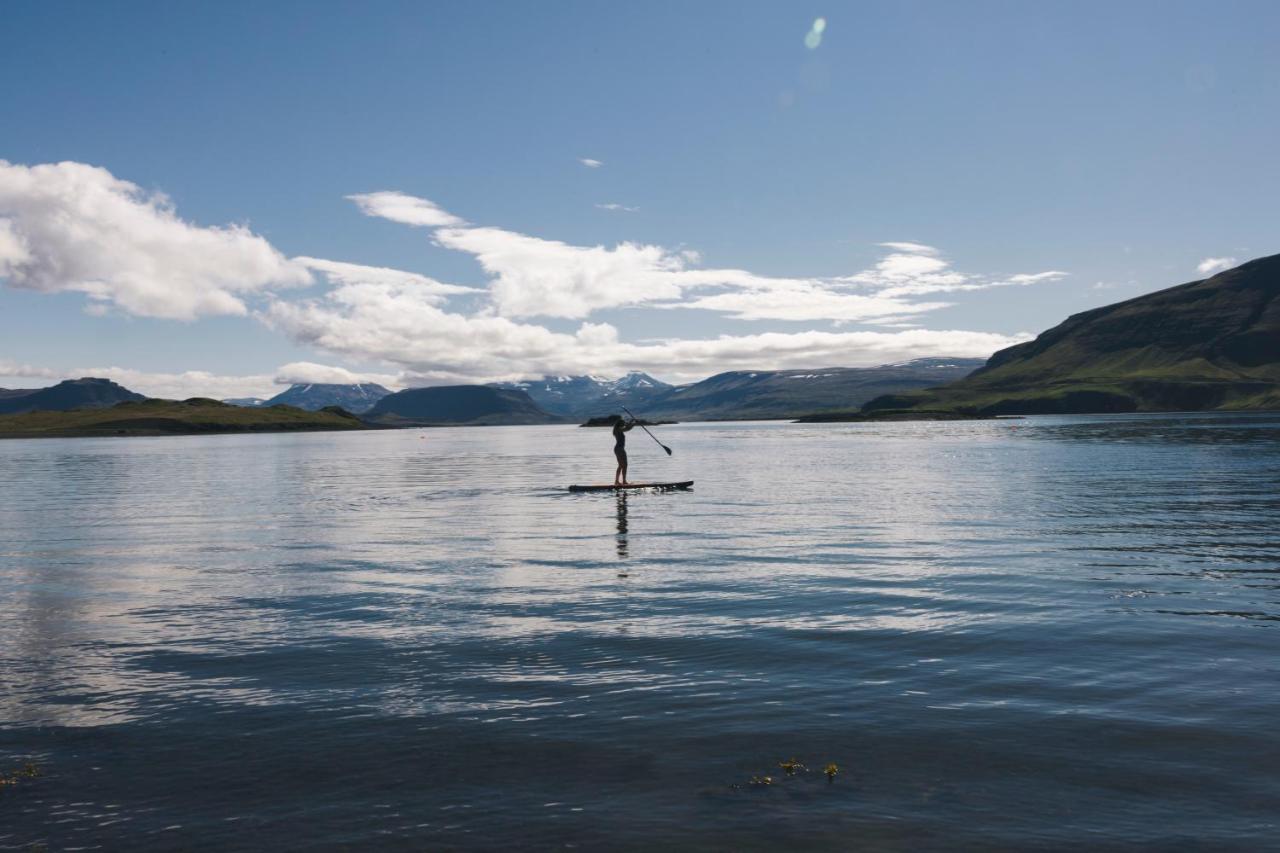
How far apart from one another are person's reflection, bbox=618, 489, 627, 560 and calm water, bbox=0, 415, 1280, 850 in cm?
53

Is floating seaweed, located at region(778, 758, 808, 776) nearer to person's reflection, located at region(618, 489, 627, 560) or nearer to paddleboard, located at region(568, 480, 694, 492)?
person's reflection, located at region(618, 489, 627, 560)

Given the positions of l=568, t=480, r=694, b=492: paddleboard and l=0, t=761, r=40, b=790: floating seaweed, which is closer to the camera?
l=0, t=761, r=40, b=790: floating seaweed

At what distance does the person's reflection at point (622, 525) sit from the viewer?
3531 centimetres

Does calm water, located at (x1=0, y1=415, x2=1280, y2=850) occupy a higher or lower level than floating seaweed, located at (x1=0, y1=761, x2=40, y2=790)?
lower

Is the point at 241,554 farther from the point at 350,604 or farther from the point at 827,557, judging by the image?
the point at 827,557

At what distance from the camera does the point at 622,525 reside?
44625 millimetres

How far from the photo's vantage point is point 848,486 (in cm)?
6706

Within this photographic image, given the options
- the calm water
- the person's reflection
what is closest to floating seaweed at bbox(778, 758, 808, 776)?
the calm water

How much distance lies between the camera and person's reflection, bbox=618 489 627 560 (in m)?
35.3

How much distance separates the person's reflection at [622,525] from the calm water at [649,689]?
1.73 ft

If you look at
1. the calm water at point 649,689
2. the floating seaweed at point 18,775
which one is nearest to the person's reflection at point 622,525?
the calm water at point 649,689

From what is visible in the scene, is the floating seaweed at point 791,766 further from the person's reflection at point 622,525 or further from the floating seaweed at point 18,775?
the person's reflection at point 622,525

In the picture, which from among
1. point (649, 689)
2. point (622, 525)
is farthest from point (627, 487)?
point (649, 689)

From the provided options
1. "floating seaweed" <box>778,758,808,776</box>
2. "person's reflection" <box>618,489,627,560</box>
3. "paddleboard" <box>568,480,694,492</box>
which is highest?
"paddleboard" <box>568,480,694,492</box>
